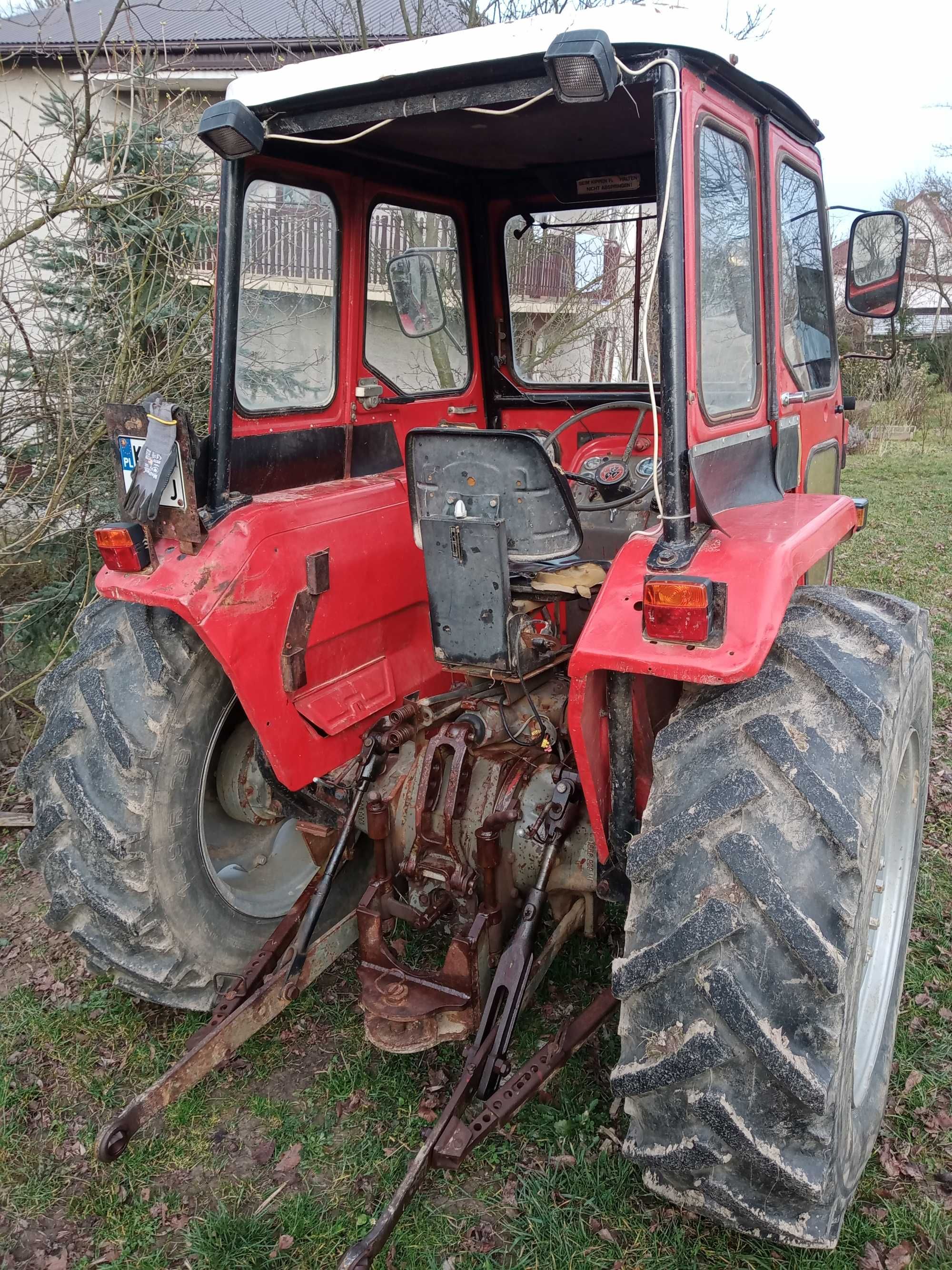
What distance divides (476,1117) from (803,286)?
→ 268cm

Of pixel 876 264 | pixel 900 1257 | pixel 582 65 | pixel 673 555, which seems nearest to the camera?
pixel 582 65

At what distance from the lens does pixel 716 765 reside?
76.7 inches

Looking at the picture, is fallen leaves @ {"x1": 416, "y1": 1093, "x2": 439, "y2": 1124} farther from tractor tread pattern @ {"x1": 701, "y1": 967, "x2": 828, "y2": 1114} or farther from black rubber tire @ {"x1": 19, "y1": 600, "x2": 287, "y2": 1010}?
tractor tread pattern @ {"x1": 701, "y1": 967, "x2": 828, "y2": 1114}

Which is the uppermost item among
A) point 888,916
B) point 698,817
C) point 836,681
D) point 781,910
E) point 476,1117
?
point 836,681

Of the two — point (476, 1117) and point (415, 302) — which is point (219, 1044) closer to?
point (476, 1117)

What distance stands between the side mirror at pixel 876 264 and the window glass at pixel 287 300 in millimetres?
1819

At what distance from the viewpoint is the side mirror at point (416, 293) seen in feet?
10.9

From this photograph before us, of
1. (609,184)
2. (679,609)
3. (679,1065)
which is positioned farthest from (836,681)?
(609,184)

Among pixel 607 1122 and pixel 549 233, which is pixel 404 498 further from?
pixel 607 1122

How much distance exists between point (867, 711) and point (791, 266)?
1653 mm

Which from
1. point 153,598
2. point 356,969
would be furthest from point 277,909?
point 153,598

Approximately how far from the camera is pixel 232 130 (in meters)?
2.35

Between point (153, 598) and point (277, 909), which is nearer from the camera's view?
point (153, 598)

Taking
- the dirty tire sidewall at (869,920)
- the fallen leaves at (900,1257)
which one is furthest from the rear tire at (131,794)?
the fallen leaves at (900,1257)
